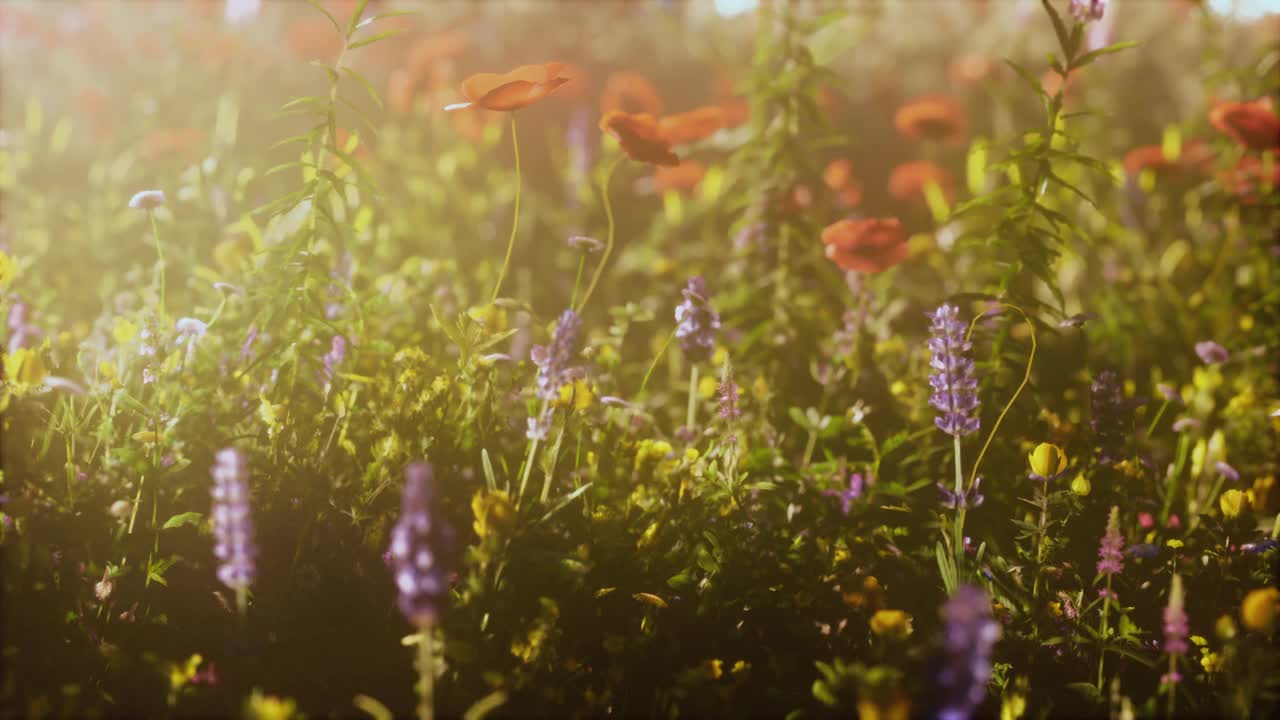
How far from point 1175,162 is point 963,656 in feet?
11.8

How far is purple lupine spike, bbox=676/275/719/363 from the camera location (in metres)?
1.97

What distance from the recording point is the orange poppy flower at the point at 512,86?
1.78 m

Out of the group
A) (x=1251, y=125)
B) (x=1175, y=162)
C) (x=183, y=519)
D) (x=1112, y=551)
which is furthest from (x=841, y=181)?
(x=183, y=519)

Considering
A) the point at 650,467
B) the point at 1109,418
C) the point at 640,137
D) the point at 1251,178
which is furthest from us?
the point at 1251,178

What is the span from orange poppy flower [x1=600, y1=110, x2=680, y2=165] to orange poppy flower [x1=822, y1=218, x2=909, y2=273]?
51cm

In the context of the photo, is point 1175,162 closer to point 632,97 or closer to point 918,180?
point 918,180

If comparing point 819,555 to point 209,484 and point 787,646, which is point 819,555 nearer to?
point 787,646

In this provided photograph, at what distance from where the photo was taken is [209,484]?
177cm

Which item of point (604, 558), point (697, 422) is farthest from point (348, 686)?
point (697, 422)

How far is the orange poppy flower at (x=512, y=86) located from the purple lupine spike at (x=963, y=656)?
1255 mm

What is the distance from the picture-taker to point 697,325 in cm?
199

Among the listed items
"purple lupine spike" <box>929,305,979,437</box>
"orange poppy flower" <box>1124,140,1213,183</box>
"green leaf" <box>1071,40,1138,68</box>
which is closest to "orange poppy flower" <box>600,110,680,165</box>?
"purple lupine spike" <box>929,305,979,437</box>

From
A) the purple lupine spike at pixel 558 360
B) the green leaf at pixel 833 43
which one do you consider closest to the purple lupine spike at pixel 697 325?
the purple lupine spike at pixel 558 360

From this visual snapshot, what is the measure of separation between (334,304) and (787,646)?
149 centimetres
